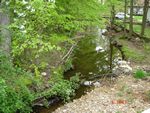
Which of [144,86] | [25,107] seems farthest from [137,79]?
[25,107]

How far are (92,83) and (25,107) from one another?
5048 millimetres

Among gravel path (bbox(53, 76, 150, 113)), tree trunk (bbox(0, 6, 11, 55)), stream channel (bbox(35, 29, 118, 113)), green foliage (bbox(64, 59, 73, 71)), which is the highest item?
tree trunk (bbox(0, 6, 11, 55))

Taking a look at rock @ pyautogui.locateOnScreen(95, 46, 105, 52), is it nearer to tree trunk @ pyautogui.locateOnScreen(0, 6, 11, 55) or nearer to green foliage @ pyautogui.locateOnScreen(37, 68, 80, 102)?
green foliage @ pyautogui.locateOnScreen(37, 68, 80, 102)

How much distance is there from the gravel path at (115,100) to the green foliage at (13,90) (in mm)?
1469

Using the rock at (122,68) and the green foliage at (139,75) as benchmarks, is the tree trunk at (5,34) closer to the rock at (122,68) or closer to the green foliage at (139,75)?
the rock at (122,68)

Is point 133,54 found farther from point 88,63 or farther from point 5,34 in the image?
point 5,34

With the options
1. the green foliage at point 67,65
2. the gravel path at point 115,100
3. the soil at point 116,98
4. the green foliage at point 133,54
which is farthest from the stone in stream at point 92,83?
the green foliage at point 133,54

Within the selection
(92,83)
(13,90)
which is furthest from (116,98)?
(13,90)

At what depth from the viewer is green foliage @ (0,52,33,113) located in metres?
9.91

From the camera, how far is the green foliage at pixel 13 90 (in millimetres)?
9914

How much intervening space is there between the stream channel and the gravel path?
507mm

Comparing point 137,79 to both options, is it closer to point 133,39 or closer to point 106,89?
point 106,89

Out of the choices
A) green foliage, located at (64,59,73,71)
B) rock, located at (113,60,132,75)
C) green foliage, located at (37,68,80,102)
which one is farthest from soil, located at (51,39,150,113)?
green foliage, located at (64,59,73,71)

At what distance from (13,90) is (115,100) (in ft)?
14.1
